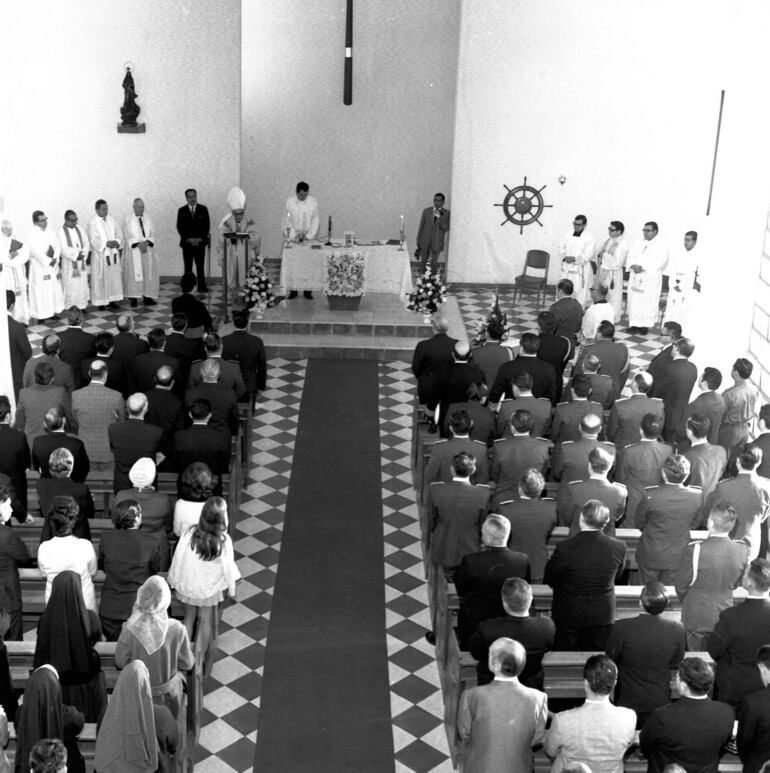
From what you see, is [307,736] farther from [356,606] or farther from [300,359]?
[300,359]

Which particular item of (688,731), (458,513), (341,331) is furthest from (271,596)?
(341,331)

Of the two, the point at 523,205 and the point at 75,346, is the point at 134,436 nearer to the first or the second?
the point at 75,346

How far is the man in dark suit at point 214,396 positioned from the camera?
10.4 meters

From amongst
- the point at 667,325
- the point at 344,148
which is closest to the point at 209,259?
the point at 344,148

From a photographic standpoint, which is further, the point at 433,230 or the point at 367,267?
Result: the point at 433,230

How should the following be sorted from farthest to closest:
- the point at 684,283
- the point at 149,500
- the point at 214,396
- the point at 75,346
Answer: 1. the point at 684,283
2. the point at 75,346
3. the point at 214,396
4. the point at 149,500

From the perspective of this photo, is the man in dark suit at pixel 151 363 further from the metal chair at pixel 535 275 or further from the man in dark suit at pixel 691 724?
the metal chair at pixel 535 275

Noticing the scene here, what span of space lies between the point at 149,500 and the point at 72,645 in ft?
5.13

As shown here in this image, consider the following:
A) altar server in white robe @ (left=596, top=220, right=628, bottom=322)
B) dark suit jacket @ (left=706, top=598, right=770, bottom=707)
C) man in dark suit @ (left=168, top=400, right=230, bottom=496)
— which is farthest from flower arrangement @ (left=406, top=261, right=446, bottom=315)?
dark suit jacket @ (left=706, top=598, right=770, bottom=707)

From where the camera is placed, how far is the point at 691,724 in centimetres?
616

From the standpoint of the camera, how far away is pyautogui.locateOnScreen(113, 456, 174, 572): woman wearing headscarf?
8.27 m

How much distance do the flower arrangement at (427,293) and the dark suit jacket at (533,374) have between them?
16.5 ft

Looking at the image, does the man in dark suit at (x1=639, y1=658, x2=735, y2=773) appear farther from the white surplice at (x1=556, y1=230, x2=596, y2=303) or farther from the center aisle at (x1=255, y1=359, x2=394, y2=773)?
the white surplice at (x1=556, y1=230, x2=596, y2=303)

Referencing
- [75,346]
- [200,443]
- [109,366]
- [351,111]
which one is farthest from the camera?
[351,111]
